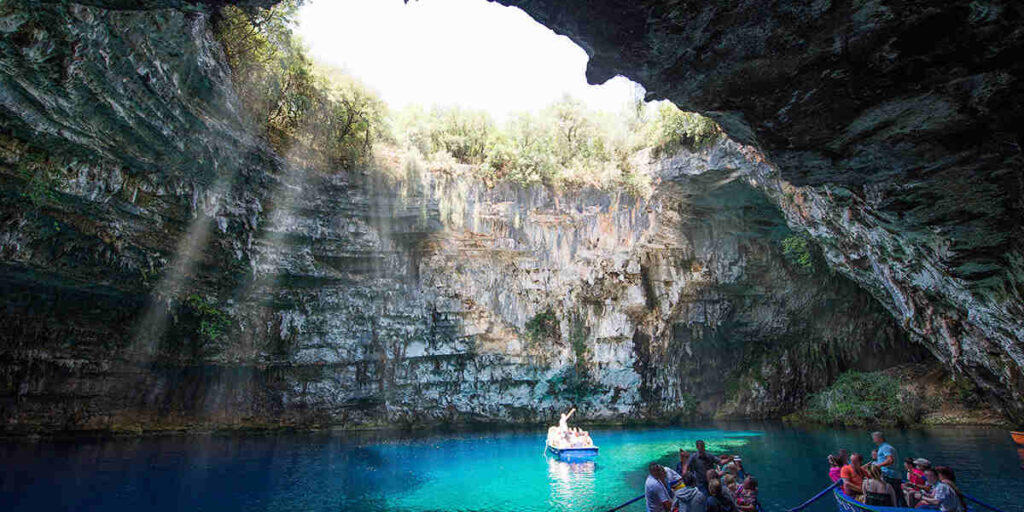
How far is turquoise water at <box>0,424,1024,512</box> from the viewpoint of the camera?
36.9 feet

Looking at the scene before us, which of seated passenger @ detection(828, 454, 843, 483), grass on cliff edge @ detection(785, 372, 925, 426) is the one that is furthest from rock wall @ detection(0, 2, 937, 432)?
seated passenger @ detection(828, 454, 843, 483)

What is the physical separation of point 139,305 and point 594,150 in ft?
64.2

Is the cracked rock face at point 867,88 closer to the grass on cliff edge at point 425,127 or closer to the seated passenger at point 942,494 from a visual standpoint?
the seated passenger at point 942,494

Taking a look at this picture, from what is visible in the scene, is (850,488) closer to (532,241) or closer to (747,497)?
(747,497)

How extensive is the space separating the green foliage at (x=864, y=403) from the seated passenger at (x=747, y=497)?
59.5 feet

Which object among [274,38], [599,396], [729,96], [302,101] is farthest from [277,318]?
[729,96]

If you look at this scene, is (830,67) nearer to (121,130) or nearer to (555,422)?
(121,130)

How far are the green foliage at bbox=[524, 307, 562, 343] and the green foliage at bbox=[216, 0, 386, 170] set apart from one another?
1033 cm

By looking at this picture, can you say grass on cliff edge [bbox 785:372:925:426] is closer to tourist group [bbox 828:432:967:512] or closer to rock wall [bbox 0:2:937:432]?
rock wall [bbox 0:2:937:432]

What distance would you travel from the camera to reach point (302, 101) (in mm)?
18172

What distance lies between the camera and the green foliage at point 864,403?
69.8ft

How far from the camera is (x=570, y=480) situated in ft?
45.0

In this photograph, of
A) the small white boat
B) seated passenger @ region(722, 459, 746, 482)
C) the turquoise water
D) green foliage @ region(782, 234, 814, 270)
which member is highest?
green foliage @ region(782, 234, 814, 270)

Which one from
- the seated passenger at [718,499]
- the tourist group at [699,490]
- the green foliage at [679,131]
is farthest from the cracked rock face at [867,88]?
the green foliage at [679,131]
